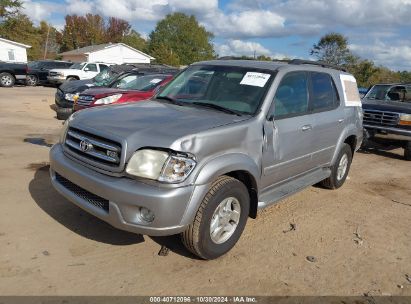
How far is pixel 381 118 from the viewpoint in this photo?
8.81m

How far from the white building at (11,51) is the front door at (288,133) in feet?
134

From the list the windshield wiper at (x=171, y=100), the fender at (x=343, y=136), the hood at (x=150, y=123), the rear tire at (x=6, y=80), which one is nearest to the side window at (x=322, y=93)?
the fender at (x=343, y=136)

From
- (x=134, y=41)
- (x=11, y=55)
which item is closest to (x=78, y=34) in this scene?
(x=134, y=41)

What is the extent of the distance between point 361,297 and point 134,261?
1.98 m

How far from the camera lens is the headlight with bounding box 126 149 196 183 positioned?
10.4 feet

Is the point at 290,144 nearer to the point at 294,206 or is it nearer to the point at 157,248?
the point at 294,206

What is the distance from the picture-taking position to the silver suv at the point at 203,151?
319 centimetres

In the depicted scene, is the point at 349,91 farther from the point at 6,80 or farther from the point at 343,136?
the point at 6,80

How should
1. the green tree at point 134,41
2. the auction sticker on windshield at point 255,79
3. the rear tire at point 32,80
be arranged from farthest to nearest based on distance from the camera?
1. the green tree at point 134,41
2. the rear tire at point 32,80
3. the auction sticker on windshield at point 255,79

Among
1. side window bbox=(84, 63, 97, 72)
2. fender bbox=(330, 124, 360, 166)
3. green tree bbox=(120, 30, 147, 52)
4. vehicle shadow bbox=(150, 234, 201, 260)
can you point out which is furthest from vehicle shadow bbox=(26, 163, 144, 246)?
green tree bbox=(120, 30, 147, 52)

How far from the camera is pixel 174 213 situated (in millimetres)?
3139

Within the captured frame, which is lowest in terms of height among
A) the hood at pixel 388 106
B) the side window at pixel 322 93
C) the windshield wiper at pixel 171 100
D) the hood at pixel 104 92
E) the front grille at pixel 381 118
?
the hood at pixel 104 92

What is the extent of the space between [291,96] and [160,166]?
202 cm

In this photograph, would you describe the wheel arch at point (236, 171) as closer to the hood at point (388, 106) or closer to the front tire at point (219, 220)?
the front tire at point (219, 220)
